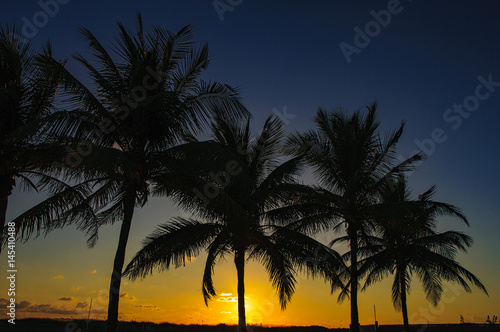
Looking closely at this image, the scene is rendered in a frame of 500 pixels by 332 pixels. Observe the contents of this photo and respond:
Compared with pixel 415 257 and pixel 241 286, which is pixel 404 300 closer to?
pixel 415 257

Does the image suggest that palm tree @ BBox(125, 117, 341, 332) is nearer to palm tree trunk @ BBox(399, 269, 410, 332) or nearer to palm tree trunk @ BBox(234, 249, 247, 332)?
palm tree trunk @ BBox(234, 249, 247, 332)

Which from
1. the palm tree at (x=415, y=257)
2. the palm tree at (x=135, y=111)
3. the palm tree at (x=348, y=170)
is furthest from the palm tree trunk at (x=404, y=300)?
the palm tree at (x=135, y=111)

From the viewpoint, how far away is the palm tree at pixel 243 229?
32.9ft

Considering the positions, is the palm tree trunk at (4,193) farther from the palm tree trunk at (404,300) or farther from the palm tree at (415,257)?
the palm tree trunk at (404,300)

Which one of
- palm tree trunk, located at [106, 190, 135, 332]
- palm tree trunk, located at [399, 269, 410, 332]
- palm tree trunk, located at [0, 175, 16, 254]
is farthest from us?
palm tree trunk, located at [399, 269, 410, 332]

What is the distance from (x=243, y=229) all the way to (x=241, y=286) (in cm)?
332

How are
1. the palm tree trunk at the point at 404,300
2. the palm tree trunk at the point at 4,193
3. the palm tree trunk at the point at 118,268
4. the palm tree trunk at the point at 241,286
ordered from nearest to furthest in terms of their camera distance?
the palm tree trunk at the point at 118,268 → the palm tree trunk at the point at 4,193 → the palm tree trunk at the point at 241,286 → the palm tree trunk at the point at 404,300

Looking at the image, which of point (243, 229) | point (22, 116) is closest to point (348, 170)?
point (243, 229)

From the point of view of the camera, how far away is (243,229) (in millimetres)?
10633

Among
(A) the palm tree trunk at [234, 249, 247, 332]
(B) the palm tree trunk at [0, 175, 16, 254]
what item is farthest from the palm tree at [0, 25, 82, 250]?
(A) the palm tree trunk at [234, 249, 247, 332]

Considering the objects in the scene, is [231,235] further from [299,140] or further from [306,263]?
[299,140]

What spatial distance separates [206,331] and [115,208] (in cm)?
1025

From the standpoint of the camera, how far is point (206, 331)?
19500mm

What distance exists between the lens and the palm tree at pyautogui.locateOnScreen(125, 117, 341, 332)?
32.9 feet
